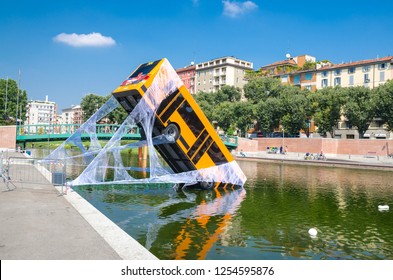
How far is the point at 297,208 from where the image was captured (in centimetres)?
1825

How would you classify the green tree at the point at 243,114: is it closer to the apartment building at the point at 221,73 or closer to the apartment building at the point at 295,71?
the apartment building at the point at 295,71

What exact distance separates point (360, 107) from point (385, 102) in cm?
470

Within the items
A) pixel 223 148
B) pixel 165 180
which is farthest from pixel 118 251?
pixel 223 148

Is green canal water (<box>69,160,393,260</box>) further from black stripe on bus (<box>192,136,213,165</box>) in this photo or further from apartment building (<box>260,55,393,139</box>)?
apartment building (<box>260,55,393,139</box>)

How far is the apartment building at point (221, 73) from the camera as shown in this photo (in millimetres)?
115562

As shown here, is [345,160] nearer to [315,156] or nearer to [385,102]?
[315,156]

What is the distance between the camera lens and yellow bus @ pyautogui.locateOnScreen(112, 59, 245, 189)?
18484 millimetres

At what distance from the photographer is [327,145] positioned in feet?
218

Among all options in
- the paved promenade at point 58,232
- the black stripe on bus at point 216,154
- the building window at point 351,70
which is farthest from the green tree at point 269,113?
the paved promenade at point 58,232

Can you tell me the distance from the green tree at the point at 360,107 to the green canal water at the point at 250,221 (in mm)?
42746

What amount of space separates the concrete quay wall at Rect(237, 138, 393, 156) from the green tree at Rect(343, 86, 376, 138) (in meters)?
3.72

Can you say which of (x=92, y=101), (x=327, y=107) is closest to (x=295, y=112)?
(x=327, y=107)

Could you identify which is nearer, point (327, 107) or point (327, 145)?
point (327, 145)
